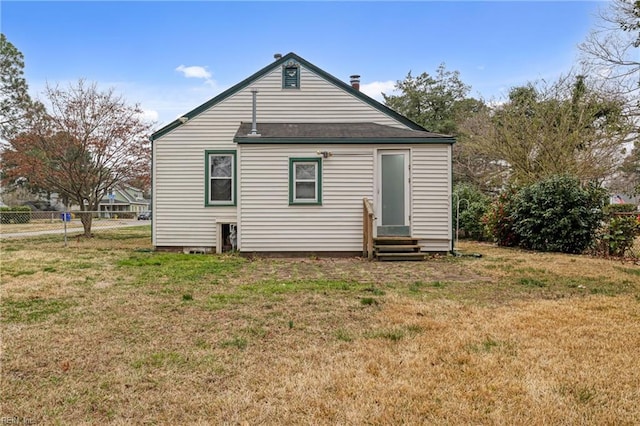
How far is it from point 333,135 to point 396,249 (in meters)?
3.11

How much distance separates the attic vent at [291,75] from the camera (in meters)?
10.8

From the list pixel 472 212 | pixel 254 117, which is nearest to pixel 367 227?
pixel 254 117

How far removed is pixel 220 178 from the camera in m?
10.5

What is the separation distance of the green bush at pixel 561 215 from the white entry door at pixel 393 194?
4.02 m

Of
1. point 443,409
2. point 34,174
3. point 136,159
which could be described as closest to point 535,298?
point 443,409

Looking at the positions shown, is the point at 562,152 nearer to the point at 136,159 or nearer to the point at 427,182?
the point at 427,182

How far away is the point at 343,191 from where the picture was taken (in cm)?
929

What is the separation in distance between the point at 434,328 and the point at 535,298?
2133 mm

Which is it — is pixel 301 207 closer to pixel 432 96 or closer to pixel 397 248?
pixel 397 248

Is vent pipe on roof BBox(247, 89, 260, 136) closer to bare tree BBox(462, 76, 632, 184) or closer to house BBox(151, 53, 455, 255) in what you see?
house BBox(151, 53, 455, 255)

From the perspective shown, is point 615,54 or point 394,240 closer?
point 394,240

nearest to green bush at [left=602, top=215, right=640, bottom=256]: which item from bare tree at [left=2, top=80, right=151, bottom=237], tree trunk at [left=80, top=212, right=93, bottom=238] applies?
bare tree at [left=2, top=80, right=151, bottom=237]

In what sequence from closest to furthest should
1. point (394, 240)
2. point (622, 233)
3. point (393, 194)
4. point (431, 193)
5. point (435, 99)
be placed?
point (394, 240) → point (622, 233) → point (431, 193) → point (393, 194) → point (435, 99)

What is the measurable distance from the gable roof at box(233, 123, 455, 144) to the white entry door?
0.39 metres
